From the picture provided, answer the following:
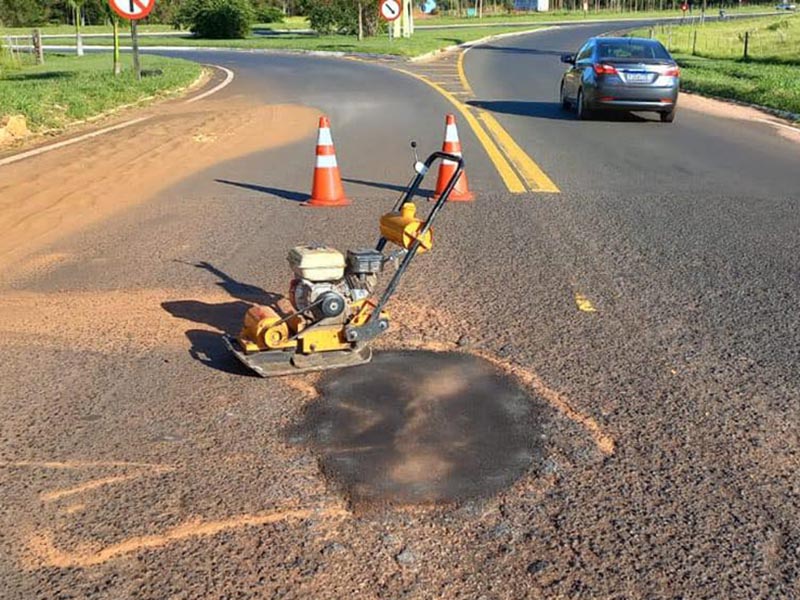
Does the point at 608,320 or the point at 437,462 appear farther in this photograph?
the point at 608,320

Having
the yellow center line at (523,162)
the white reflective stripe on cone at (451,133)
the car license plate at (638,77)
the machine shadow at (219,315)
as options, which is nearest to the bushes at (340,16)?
the car license plate at (638,77)

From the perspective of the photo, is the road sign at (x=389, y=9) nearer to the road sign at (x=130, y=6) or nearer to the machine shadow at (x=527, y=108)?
the machine shadow at (x=527, y=108)

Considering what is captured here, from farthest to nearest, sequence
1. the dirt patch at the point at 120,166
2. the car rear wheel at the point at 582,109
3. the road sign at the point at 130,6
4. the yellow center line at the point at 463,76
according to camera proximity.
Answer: the yellow center line at the point at 463,76
the road sign at the point at 130,6
the car rear wheel at the point at 582,109
the dirt patch at the point at 120,166

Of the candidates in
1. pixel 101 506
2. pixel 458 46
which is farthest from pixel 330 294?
pixel 458 46

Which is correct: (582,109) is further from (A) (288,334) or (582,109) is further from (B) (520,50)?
(B) (520,50)

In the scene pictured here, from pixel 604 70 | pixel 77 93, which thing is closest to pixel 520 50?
pixel 604 70

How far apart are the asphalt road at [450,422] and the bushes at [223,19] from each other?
55.8 m

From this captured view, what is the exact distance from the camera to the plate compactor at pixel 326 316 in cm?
437

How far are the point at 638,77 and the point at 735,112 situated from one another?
139 inches

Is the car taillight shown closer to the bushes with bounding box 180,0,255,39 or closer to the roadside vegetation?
the roadside vegetation

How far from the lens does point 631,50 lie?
16.7 meters

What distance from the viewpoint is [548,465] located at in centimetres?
349

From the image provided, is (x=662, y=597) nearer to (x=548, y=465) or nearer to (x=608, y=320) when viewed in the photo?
(x=548, y=465)

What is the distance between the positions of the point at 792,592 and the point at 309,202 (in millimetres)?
6437
